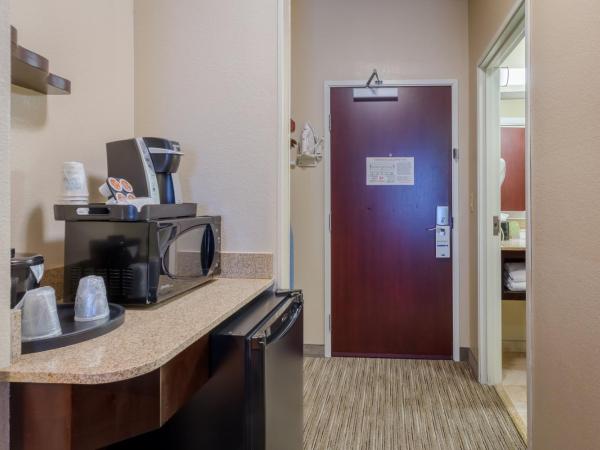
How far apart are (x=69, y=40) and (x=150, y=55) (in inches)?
15.6

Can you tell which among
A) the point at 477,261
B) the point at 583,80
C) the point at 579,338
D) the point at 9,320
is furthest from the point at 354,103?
the point at 9,320

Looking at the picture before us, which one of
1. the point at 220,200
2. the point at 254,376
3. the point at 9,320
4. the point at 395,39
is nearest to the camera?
the point at 9,320

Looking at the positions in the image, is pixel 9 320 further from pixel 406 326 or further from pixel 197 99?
pixel 406 326

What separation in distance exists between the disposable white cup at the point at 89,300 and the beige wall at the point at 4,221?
0.25 meters

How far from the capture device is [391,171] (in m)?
3.21

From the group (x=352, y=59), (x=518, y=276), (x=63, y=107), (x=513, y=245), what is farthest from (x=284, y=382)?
(x=352, y=59)

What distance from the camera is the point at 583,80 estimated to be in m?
1.38

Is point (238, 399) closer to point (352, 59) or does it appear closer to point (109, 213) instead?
point (109, 213)

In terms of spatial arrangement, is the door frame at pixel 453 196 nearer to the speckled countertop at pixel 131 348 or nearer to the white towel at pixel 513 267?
the white towel at pixel 513 267

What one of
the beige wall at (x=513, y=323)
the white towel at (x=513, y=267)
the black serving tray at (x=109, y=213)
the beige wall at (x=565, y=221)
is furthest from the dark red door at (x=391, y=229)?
the black serving tray at (x=109, y=213)

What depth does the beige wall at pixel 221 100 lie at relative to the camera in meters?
1.84

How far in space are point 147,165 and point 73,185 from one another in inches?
10.0

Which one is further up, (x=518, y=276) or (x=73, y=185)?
(x=73, y=185)

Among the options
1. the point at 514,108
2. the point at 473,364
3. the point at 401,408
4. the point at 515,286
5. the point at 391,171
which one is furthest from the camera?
the point at 514,108
